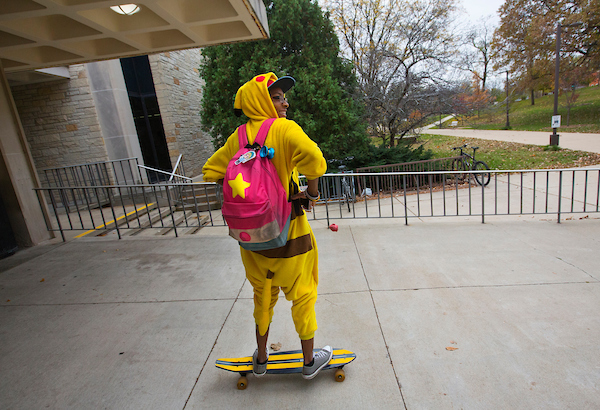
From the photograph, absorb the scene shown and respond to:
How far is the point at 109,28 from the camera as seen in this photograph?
17.1 ft

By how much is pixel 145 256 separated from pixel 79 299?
4.37 feet

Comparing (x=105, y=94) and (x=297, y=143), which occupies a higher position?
(x=105, y=94)

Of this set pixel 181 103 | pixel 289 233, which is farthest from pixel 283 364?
pixel 181 103

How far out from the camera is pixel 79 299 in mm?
3777

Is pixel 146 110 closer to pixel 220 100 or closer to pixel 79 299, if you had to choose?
pixel 220 100

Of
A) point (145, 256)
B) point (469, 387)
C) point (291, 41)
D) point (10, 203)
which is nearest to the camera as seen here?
point (469, 387)

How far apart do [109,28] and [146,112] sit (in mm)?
7580

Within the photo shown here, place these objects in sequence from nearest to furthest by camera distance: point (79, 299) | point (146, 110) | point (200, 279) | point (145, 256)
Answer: point (79, 299) < point (200, 279) < point (145, 256) < point (146, 110)

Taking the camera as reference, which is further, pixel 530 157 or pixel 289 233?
pixel 530 157

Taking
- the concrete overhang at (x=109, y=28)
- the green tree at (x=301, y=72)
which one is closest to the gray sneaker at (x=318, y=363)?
the concrete overhang at (x=109, y=28)

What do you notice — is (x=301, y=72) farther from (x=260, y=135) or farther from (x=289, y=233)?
(x=289, y=233)

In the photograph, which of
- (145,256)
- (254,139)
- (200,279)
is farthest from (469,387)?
(145,256)

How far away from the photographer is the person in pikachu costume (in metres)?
1.90

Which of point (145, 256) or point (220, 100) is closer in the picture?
point (145, 256)
